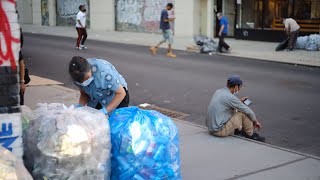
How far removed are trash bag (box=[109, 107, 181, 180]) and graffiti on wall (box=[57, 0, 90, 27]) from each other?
30317 millimetres

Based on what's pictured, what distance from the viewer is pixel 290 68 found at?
1488 centimetres

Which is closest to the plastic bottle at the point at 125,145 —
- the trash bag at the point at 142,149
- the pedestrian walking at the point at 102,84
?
the trash bag at the point at 142,149

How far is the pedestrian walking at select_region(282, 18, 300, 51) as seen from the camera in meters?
18.5

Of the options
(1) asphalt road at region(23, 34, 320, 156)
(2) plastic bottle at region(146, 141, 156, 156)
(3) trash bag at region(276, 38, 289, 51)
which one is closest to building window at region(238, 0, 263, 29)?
(3) trash bag at region(276, 38, 289, 51)

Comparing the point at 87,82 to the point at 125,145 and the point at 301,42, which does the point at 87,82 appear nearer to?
the point at 125,145

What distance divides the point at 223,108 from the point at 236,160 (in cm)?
111

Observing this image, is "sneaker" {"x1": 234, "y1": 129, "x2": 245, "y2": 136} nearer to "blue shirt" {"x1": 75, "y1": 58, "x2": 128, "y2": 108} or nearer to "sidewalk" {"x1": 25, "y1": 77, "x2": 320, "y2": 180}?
"sidewalk" {"x1": 25, "y1": 77, "x2": 320, "y2": 180}

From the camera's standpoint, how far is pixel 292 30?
60.8 ft

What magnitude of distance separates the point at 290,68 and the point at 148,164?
456 inches

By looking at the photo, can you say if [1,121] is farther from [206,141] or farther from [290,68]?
[290,68]

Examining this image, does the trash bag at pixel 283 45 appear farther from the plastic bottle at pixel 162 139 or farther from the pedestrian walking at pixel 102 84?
the plastic bottle at pixel 162 139

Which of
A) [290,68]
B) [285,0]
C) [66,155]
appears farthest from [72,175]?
[285,0]

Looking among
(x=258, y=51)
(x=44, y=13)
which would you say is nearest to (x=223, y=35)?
(x=258, y=51)

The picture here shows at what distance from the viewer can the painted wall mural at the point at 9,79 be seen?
149 inches
